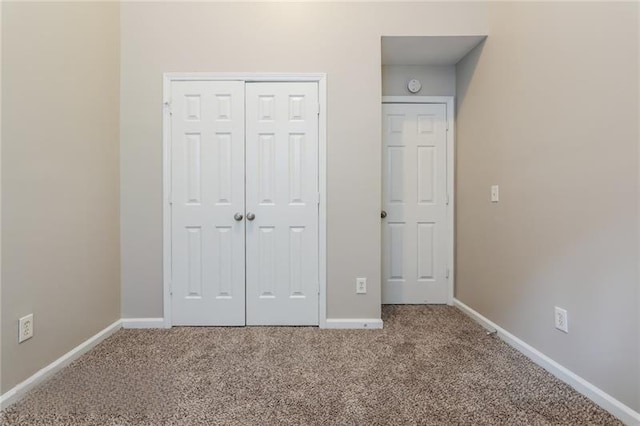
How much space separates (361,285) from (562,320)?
120cm

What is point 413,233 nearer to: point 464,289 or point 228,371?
point 464,289

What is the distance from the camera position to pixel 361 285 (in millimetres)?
2238

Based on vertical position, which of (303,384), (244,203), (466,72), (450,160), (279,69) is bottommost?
(303,384)

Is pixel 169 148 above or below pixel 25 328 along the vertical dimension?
above

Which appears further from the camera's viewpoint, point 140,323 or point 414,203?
point 414,203

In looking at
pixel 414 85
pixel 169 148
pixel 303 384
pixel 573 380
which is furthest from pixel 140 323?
pixel 414 85

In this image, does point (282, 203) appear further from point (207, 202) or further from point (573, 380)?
point (573, 380)

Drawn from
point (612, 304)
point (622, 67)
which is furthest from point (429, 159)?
point (612, 304)

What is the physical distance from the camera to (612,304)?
132cm

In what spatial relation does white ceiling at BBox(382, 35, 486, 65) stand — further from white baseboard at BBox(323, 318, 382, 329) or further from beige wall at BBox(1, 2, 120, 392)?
white baseboard at BBox(323, 318, 382, 329)

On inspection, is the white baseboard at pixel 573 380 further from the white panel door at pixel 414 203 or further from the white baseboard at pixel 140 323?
the white baseboard at pixel 140 323

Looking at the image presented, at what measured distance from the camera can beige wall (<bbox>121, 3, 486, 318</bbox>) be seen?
2180mm

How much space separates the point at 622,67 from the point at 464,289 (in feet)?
6.04

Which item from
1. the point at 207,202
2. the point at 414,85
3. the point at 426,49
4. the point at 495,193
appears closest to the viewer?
the point at 495,193
